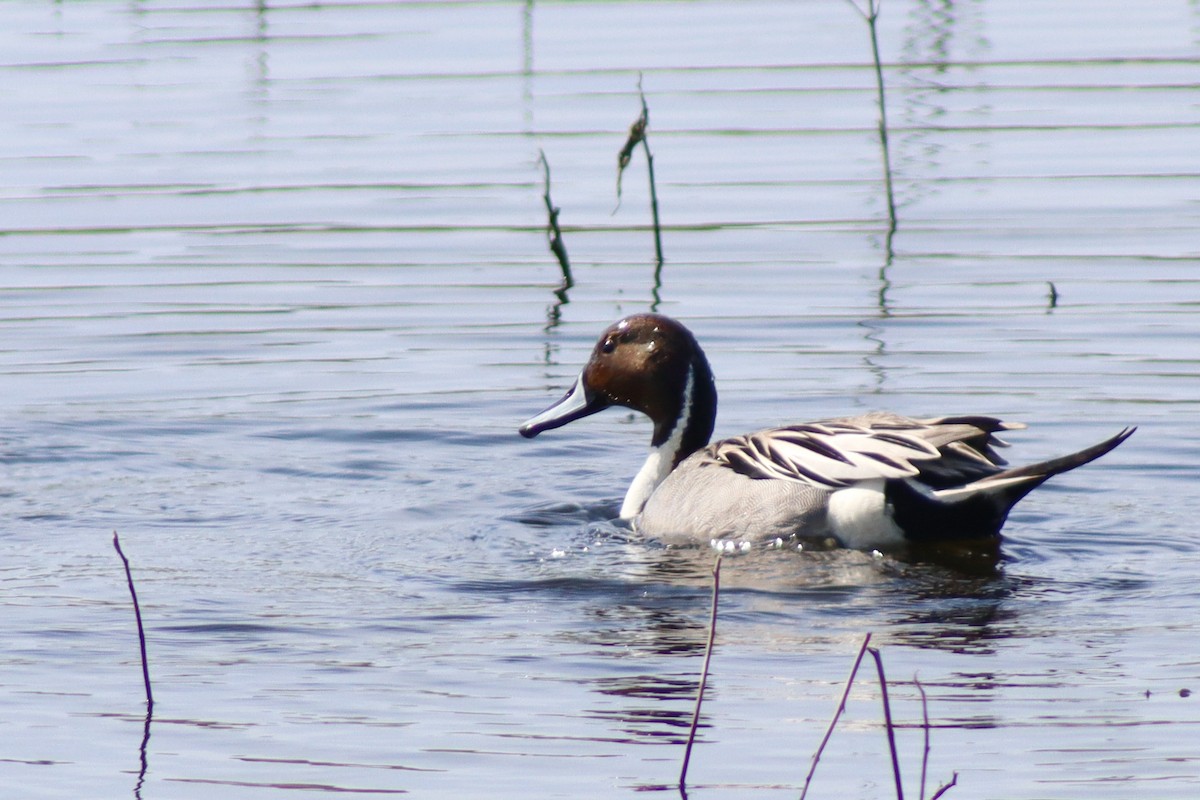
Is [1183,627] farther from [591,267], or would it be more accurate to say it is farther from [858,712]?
[591,267]

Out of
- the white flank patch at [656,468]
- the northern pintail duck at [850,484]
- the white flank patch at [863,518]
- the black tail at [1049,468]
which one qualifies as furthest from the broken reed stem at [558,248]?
the black tail at [1049,468]

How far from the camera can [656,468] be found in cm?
913

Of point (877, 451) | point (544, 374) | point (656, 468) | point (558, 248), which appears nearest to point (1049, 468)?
point (877, 451)

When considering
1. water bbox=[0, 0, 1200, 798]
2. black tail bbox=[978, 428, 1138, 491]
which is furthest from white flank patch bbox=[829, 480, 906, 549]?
black tail bbox=[978, 428, 1138, 491]

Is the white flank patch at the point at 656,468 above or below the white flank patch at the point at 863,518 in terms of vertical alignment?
below

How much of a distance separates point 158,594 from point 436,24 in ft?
46.7

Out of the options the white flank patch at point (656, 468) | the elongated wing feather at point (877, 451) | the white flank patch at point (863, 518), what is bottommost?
the white flank patch at point (656, 468)

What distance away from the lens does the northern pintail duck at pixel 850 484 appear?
25.6 ft

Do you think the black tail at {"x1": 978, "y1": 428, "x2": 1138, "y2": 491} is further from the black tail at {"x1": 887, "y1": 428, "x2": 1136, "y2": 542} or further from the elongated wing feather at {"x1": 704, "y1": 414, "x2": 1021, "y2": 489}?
the elongated wing feather at {"x1": 704, "y1": 414, "x2": 1021, "y2": 489}

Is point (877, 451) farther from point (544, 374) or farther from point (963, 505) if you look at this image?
point (544, 374)

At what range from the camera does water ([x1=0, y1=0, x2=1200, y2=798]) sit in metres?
5.85

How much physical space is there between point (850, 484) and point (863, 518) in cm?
14

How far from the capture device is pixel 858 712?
5.93 m

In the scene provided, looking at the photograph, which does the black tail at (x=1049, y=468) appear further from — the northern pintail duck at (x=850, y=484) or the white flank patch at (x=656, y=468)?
the white flank patch at (x=656, y=468)
